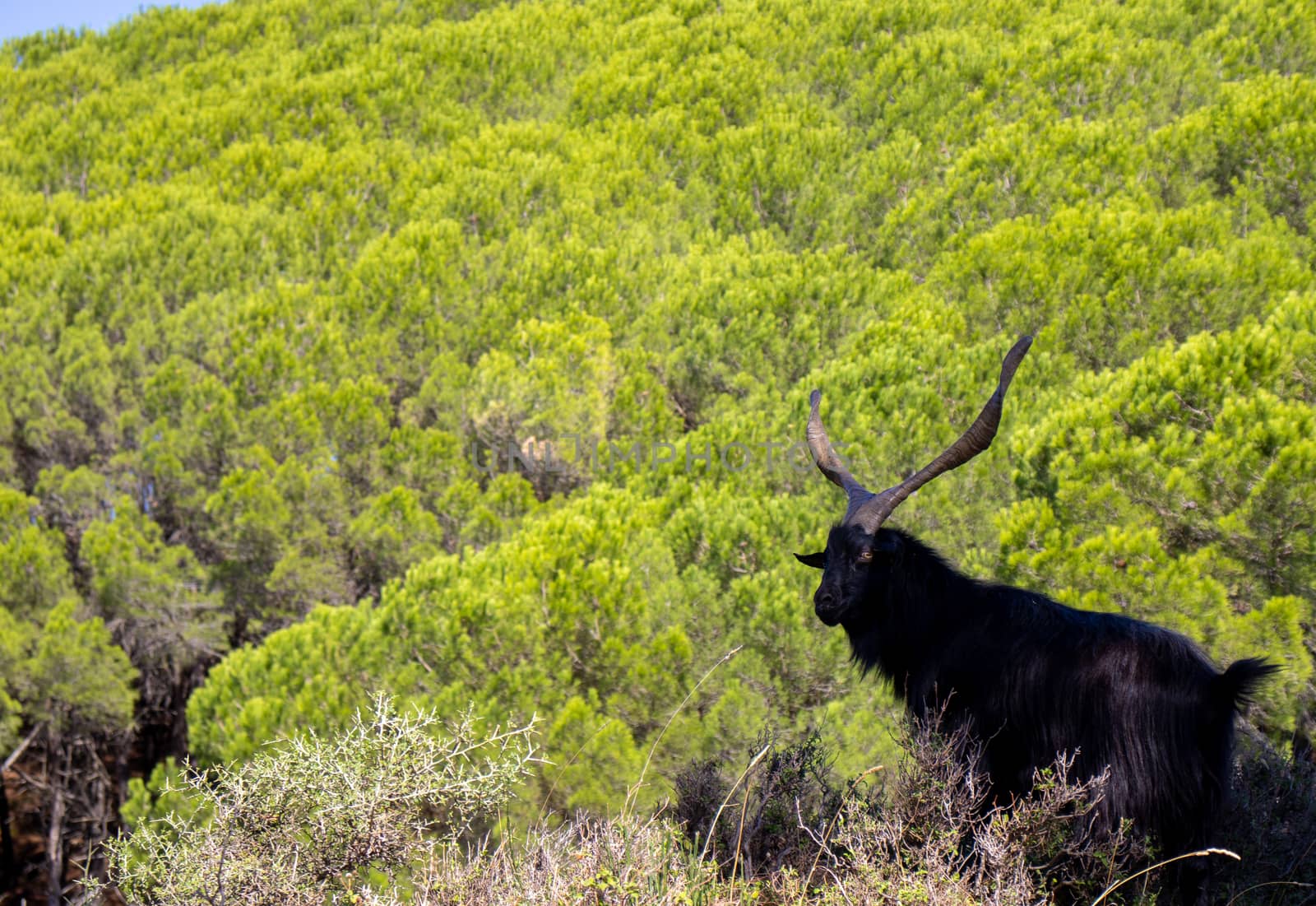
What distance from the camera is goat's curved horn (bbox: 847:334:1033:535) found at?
4.10 metres

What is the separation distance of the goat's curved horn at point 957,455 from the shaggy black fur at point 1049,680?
0.07 metres

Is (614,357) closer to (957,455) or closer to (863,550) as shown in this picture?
(863,550)

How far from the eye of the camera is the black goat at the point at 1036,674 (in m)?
3.70

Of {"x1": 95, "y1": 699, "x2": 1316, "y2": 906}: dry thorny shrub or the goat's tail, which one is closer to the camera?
{"x1": 95, "y1": 699, "x2": 1316, "y2": 906}: dry thorny shrub

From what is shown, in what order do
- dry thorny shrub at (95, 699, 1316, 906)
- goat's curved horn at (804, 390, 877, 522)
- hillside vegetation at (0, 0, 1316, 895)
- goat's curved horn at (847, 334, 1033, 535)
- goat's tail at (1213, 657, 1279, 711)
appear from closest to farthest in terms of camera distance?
dry thorny shrub at (95, 699, 1316, 906), goat's tail at (1213, 657, 1279, 711), goat's curved horn at (847, 334, 1033, 535), goat's curved horn at (804, 390, 877, 522), hillside vegetation at (0, 0, 1316, 895)

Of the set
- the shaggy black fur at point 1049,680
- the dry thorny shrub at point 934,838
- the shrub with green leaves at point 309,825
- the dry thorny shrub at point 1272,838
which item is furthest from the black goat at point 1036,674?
the shrub with green leaves at point 309,825

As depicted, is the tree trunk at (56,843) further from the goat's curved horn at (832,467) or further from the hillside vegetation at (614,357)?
the goat's curved horn at (832,467)

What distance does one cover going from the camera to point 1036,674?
3977 mm

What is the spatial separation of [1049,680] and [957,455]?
36.1 inches

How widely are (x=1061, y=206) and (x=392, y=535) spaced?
26.9 ft

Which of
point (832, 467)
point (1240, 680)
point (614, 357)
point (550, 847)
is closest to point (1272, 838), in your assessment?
point (1240, 680)

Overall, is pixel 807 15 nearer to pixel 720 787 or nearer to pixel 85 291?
pixel 85 291

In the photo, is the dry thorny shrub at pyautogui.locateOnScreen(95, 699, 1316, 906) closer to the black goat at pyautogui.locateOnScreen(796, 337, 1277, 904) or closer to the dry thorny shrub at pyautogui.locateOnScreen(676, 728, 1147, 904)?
the dry thorny shrub at pyautogui.locateOnScreen(676, 728, 1147, 904)

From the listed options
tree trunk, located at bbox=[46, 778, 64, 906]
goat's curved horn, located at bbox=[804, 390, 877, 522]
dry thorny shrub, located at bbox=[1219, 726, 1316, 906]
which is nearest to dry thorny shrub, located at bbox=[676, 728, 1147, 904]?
dry thorny shrub, located at bbox=[1219, 726, 1316, 906]
